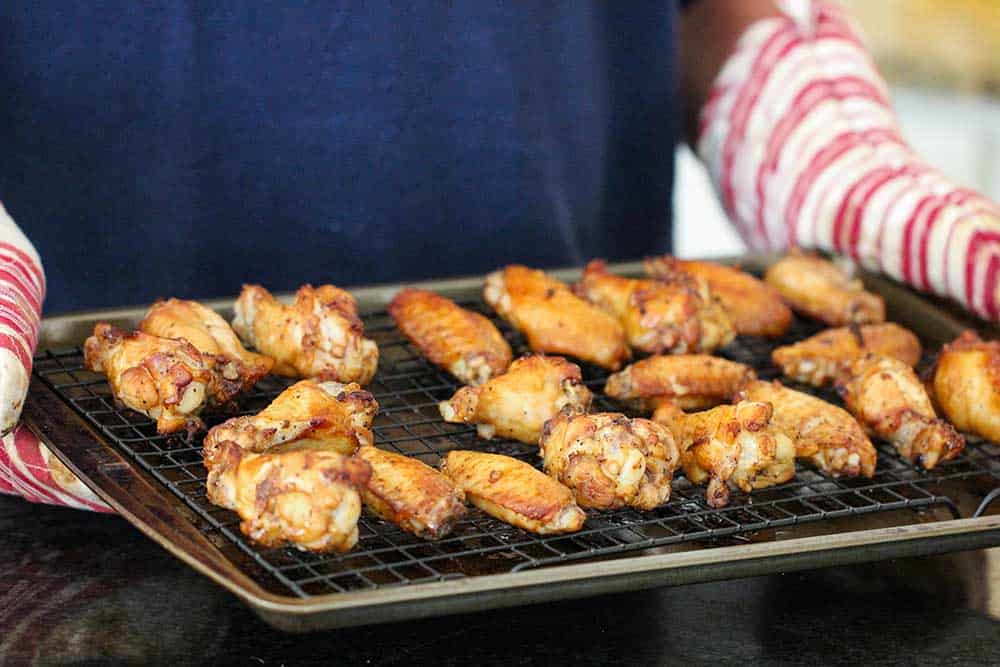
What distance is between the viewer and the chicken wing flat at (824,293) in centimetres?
272

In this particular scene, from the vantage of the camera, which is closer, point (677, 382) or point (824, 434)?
point (824, 434)

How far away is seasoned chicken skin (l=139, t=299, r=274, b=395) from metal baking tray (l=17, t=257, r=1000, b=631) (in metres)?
0.06

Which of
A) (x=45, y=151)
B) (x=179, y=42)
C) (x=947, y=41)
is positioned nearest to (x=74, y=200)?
(x=45, y=151)

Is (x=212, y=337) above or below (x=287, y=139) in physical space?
below

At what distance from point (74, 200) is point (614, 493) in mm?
1591

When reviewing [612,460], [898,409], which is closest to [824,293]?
[898,409]

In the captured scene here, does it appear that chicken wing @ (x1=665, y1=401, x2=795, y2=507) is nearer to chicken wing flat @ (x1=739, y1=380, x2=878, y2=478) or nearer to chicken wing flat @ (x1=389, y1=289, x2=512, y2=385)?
chicken wing flat @ (x1=739, y1=380, x2=878, y2=478)

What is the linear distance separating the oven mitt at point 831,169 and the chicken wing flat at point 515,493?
1.32 metres

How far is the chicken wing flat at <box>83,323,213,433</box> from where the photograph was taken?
2.01 m

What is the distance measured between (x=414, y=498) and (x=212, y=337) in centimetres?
63

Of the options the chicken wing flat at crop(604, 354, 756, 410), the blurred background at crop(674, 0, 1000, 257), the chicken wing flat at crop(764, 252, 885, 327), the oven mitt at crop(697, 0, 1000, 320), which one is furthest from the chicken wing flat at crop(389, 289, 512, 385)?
the blurred background at crop(674, 0, 1000, 257)

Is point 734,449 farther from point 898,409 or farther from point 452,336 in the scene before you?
point 452,336

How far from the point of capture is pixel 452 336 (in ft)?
7.77

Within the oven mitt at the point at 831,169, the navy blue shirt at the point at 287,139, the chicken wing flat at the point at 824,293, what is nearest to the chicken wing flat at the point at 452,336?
the navy blue shirt at the point at 287,139
